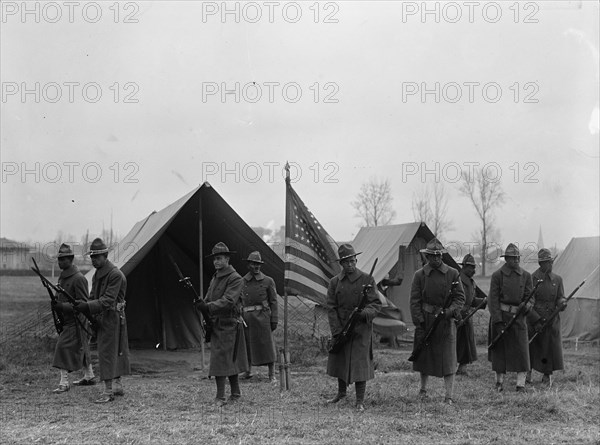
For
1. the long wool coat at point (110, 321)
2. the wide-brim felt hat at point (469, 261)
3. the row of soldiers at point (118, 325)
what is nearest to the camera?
the row of soldiers at point (118, 325)

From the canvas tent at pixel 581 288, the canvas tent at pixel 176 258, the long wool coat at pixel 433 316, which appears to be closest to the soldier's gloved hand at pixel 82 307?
the canvas tent at pixel 176 258

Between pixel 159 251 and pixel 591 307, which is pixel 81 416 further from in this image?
pixel 591 307

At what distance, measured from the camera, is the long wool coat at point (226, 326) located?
7.62 m

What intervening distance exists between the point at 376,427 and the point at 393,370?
4526 millimetres

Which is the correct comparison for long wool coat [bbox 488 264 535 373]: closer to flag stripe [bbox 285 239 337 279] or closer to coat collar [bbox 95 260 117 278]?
flag stripe [bbox 285 239 337 279]

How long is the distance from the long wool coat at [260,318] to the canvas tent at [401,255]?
5925 millimetres

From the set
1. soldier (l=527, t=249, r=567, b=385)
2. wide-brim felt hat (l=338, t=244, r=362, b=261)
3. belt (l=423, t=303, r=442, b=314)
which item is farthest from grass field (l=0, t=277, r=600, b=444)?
wide-brim felt hat (l=338, t=244, r=362, b=261)

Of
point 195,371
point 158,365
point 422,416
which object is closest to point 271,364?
point 195,371

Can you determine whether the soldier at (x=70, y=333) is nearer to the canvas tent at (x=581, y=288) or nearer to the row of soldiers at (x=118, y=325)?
the row of soldiers at (x=118, y=325)

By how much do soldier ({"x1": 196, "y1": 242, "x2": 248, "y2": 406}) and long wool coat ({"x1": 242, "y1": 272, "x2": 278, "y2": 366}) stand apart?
1754 mm

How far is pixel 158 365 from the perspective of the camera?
37.0ft

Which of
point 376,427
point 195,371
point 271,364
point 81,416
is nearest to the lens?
point 376,427

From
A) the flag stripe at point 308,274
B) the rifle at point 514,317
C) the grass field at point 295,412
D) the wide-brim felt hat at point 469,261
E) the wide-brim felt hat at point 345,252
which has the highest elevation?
the wide-brim felt hat at point 345,252

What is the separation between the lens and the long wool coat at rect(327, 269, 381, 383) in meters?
7.44
